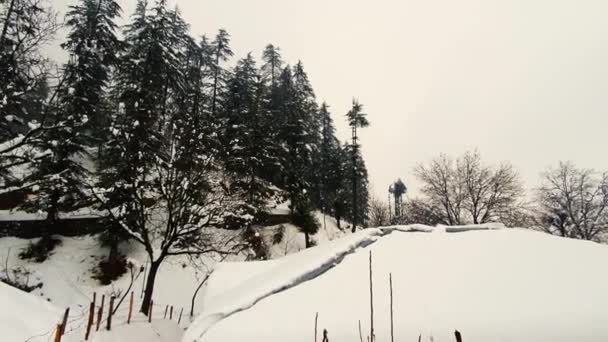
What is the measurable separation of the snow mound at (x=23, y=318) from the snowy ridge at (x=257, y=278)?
10.6 feet

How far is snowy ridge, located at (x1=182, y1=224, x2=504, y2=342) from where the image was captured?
2902 millimetres

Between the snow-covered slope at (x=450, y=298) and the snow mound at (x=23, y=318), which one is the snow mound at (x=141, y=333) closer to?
the snow mound at (x=23, y=318)

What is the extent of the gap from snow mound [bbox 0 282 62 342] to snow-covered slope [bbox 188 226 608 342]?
429 cm

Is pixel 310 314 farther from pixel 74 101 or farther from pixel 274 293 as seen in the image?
pixel 74 101

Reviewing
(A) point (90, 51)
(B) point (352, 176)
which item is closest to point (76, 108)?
(A) point (90, 51)

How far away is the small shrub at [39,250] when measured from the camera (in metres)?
16.3

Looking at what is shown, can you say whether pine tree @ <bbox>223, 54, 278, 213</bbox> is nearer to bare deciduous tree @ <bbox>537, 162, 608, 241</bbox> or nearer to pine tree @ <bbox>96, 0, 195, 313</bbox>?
pine tree @ <bbox>96, 0, 195, 313</bbox>

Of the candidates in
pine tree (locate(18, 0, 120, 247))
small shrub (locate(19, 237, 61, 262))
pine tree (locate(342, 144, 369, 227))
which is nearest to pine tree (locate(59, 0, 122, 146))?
pine tree (locate(18, 0, 120, 247))

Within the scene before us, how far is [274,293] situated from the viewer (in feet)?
10.4

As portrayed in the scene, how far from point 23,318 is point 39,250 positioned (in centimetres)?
1520

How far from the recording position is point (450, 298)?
2.60 m

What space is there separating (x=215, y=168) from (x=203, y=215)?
2152 mm

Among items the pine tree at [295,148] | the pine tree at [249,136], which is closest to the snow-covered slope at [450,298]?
the pine tree at [249,136]

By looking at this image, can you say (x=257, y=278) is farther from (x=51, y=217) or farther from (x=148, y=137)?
(x=51, y=217)
